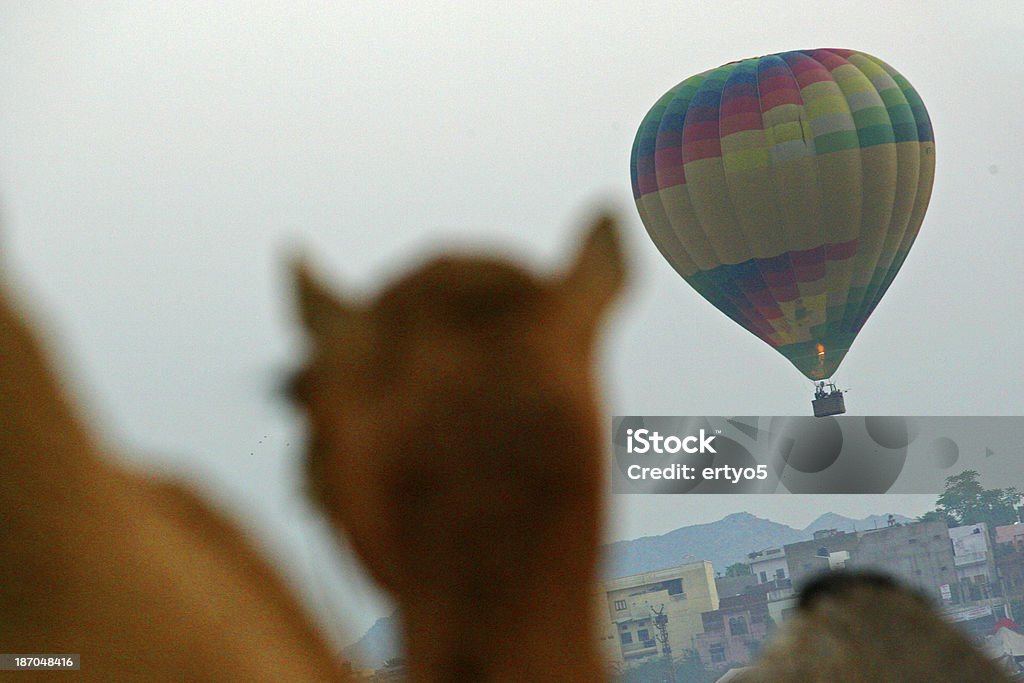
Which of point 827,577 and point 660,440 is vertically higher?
point 660,440

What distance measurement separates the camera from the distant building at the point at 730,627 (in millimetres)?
16781

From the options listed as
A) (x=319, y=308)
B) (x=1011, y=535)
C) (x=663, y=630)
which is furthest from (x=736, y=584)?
(x=319, y=308)

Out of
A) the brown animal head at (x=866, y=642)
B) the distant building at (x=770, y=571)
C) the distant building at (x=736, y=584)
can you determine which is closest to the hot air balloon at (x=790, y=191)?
the brown animal head at (x=866, y=642)

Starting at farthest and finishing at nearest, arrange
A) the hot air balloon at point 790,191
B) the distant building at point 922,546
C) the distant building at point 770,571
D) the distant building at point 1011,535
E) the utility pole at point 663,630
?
1. the distant building at point 1011,535
2. the distant building at point 770,571
3. the distant building at point 922,546
4. the utility pole at point 663,630
5. the hot air balloon at point 790,191

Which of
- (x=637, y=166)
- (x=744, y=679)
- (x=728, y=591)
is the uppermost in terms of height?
(x=637, y=166)

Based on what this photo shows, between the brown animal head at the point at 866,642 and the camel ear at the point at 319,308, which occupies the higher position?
the camel ear at the point at 319,308

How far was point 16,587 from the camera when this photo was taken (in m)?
0.11

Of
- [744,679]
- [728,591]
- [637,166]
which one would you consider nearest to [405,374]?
[744,679]

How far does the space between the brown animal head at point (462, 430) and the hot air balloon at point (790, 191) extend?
735cm

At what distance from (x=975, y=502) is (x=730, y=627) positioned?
5.50 meters

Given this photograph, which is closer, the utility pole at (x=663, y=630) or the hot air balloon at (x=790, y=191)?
the hot air balloon at (x=790, y=191)

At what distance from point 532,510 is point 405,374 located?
25 millimetres

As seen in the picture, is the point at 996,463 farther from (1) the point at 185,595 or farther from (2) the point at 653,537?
(1) the point at 185,595

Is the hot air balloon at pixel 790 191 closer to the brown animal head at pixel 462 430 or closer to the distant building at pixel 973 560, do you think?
the brown animal head at pixel 462 430
